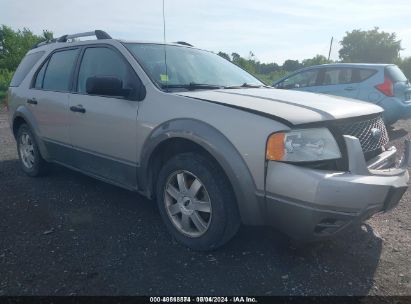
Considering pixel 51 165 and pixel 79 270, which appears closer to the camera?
pixel 79 270

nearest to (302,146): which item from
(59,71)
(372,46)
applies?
(59,71)

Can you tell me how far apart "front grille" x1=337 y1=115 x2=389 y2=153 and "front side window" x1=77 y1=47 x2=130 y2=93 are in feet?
6.37

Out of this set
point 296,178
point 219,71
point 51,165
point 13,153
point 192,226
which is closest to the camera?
point 296,178

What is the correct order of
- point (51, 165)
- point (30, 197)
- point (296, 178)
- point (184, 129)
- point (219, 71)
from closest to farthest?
point (296, 178), point (184, 129), point (219, 71), point (30, 197), point (51, 165)

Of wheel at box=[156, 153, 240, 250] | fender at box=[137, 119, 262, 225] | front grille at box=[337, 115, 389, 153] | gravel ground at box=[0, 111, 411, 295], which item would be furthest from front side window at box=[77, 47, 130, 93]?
front grille at box=[337, 115, 389, 153]

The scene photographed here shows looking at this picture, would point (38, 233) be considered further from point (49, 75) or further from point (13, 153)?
point (13, 153)

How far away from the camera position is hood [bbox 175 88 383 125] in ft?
8.34

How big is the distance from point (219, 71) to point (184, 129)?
1389 millimetres

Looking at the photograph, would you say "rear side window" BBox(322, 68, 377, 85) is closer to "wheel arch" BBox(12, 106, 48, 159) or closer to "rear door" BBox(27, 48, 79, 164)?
"rear door" BBox(27, 48, 79, 164)

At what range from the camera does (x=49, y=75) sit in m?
4.58

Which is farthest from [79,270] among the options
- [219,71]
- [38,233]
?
[219,71]

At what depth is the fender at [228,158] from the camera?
8.41 ft

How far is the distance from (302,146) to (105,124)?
203cm

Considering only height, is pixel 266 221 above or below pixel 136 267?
above
